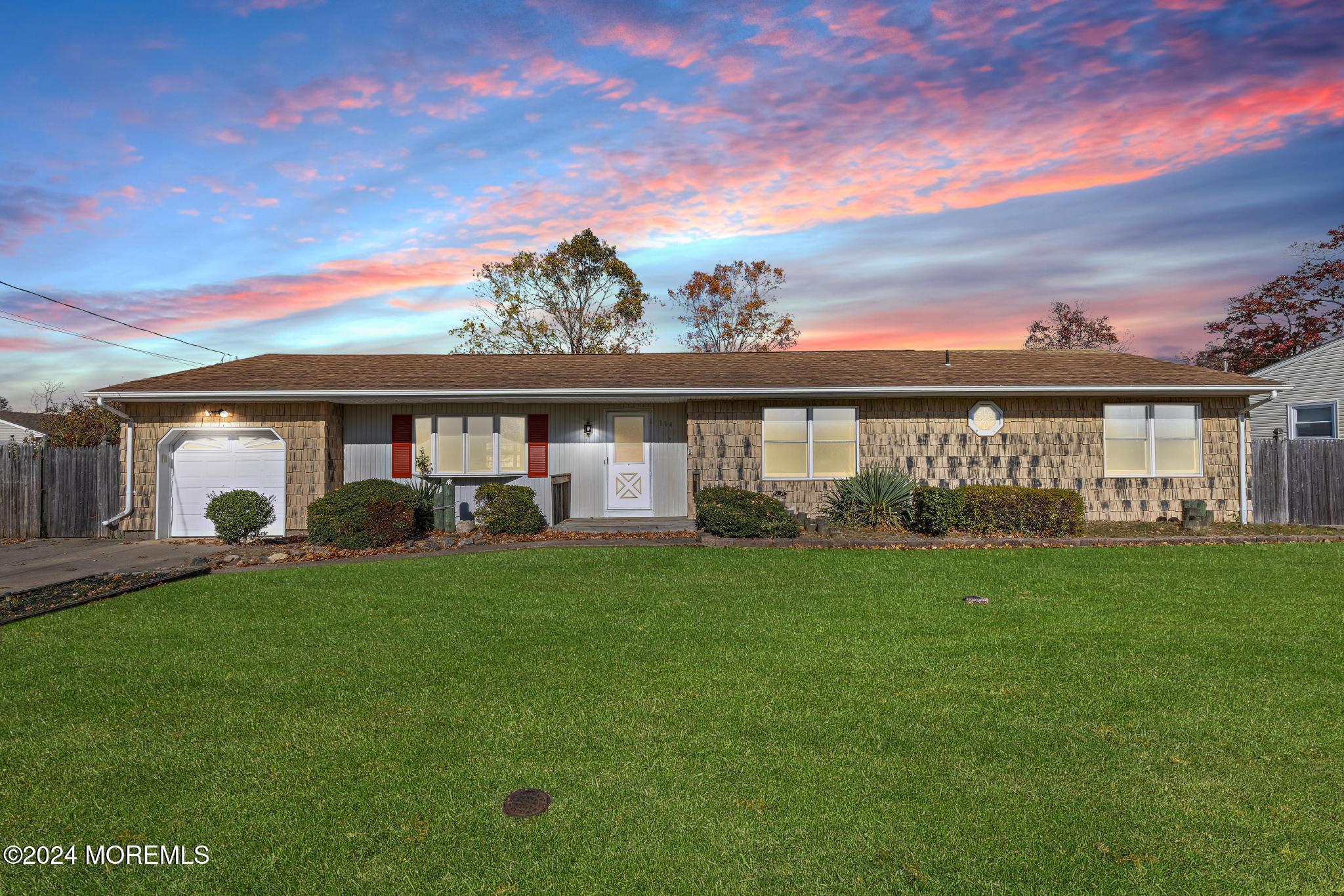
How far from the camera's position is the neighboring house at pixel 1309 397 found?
1823cm

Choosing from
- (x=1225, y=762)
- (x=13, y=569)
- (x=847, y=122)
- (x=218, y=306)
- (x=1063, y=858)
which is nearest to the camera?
(x=1063, y=858)

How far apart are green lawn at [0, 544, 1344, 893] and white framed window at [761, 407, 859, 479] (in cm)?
727

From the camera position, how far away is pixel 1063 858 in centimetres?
283

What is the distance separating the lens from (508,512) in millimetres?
13148

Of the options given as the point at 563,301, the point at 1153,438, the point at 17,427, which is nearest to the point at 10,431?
the point at 17,427

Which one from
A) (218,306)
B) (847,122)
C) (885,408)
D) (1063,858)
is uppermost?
(847,122)

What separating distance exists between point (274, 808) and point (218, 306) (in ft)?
75.9

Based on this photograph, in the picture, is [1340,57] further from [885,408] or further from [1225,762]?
[1225,762]

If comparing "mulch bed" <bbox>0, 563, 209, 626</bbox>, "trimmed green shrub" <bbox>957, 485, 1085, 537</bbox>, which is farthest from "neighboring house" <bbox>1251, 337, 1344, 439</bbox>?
"mulch bed" <bbox>0, 563, 209, 626</bbox>

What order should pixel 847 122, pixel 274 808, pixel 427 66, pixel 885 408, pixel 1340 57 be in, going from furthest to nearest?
pixel 885 408 → pixel 847 122 → pixel 427 66 → pixel 1340 57 → pixel 274 808

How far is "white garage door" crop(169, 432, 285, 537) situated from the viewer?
14359mm

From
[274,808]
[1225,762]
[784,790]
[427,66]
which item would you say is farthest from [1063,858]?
[427,66]

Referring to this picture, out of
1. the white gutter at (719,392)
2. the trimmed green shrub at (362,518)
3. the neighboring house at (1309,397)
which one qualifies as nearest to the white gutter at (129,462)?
the white gutter at (719,392)

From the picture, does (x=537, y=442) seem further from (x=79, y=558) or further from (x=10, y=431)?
(x=10, y=431)
